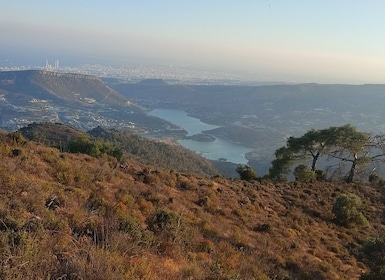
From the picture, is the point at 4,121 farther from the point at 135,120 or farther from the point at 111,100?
the point at 111,100

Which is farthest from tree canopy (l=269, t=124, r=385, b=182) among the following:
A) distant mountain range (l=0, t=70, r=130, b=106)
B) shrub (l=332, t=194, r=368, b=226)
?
distant mountain range (l=0, t=70, r=130, b=106)

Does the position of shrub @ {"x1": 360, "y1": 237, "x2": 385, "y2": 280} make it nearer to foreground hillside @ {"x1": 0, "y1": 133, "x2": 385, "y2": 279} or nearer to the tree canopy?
foreground hillside @ {"x1": 0, "y1": 133, "x2": 385, "y2": 279}

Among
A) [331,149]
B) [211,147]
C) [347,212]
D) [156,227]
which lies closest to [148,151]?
[331,149]

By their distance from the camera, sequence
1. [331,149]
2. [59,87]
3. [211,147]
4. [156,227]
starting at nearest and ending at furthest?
[156,227]
[331,149]
[211,147]
[59,87]

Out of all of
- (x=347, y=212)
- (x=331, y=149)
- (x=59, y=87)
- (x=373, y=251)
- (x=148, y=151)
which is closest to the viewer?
(x=373, y=251)

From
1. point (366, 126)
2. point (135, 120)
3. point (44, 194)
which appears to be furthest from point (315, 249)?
point (135, 120)

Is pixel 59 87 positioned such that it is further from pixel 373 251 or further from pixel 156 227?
pixel 156 227
